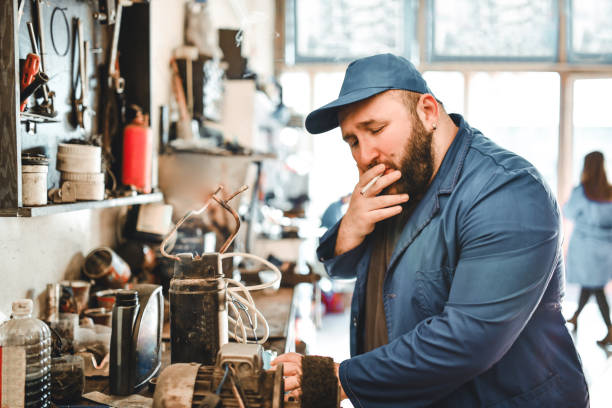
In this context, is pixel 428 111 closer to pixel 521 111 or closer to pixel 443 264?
pixel 443 264

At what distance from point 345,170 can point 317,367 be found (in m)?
6.63

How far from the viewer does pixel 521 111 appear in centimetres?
777

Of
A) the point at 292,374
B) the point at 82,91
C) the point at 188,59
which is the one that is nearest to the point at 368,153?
the point at 292,374

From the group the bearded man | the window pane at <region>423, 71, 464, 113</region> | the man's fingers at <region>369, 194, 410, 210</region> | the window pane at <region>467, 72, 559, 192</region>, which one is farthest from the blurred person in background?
the man's fingers at <region>369, 194, 410, 210</region>

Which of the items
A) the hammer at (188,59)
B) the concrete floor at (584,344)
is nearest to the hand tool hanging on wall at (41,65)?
the hammer at (188,59)

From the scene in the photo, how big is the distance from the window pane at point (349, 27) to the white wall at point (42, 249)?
20.2ft

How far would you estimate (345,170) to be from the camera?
25.4 ft

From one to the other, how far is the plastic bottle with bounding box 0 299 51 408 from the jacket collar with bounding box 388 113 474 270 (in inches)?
35.1

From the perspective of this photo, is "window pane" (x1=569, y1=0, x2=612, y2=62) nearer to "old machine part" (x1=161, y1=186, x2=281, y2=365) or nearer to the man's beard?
the man's beard

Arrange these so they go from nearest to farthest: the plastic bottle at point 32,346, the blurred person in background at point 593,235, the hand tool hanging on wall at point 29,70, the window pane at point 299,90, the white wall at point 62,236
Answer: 1. the plastic bottle at point 32,346
2. the hand tool hanging on wall at point 29,70
3. the white wall at point 62,236
4. the blurred person in background at point 593,235
5. the window pane at point 299,90

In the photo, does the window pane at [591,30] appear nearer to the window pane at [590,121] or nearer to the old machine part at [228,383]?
the window pane at [590,121]

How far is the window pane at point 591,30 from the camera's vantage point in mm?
7703

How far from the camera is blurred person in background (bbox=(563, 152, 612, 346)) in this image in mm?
5156

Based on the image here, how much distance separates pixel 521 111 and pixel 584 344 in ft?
12.8
